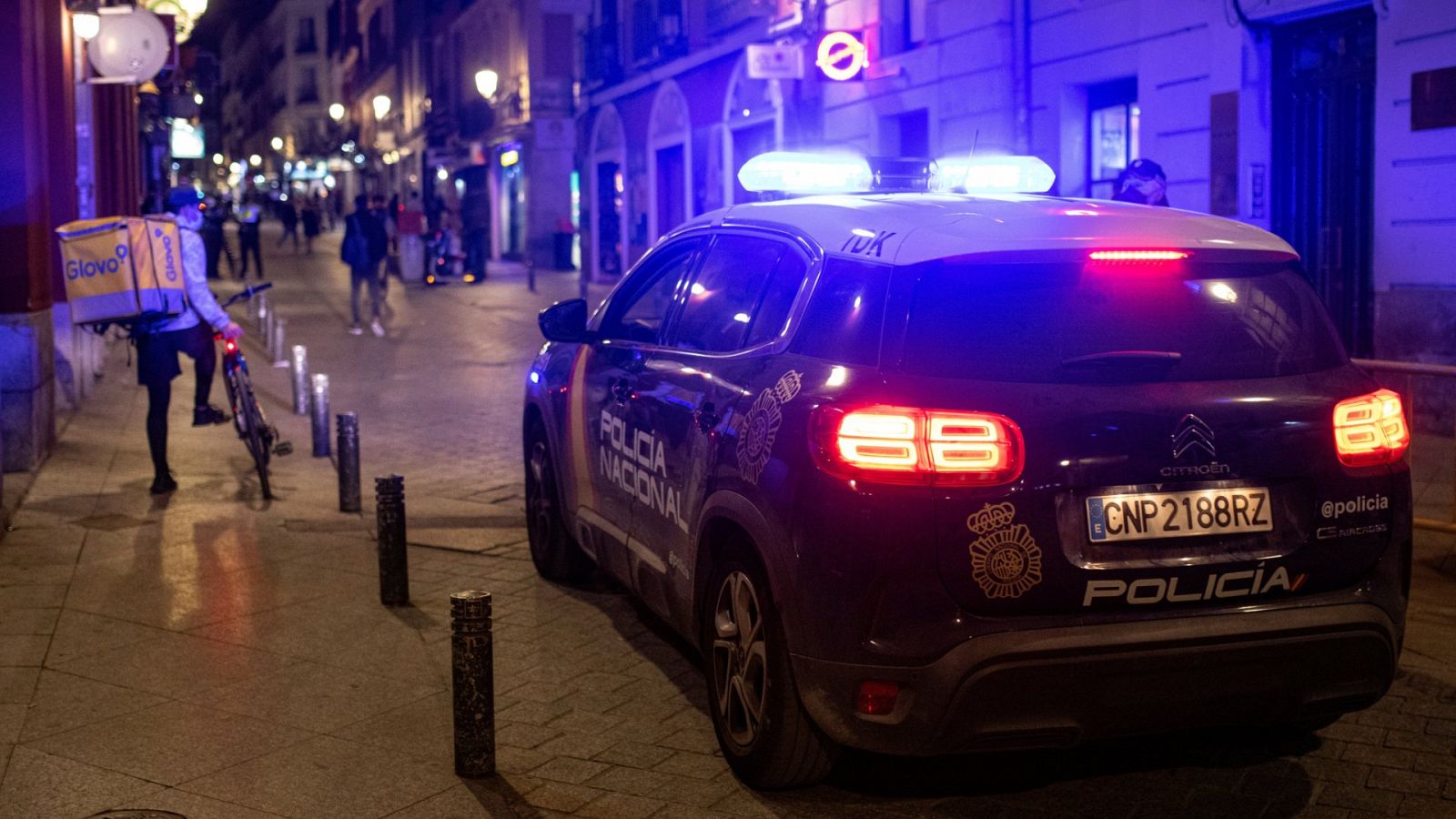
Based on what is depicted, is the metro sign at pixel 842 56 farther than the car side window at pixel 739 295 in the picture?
Yes

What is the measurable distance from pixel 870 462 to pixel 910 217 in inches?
33.6

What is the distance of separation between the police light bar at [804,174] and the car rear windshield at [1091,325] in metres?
1.57

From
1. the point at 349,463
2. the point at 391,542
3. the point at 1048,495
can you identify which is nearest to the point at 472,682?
the point at 1048,495

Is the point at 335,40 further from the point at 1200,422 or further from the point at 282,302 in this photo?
the point at 1200,422

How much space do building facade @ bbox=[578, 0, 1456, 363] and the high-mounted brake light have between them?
5.91 m

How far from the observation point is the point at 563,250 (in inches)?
1678

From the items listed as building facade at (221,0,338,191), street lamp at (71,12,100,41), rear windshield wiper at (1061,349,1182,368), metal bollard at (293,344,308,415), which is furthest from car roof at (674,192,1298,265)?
building facade at (221,0,338,191)

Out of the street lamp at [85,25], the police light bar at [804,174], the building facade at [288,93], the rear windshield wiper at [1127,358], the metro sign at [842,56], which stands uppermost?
the building facade at [288,93]

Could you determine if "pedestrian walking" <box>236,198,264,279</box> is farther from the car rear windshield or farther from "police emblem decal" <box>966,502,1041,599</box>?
"police emblem decal" <box>966,502,1041,599</box>

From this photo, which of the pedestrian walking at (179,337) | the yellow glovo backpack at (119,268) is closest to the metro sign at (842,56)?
the pedestrian walking at (179,337)

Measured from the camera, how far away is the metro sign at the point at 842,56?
69.9ft

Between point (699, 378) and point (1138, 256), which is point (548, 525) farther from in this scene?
point (1138, 256)

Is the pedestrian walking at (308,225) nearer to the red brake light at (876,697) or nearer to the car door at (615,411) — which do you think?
the car door at (615,411)

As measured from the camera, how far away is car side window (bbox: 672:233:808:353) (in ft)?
16.0
